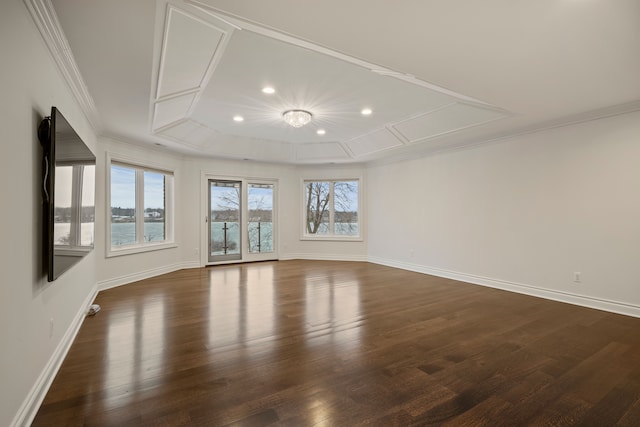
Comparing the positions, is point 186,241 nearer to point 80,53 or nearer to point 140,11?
point 80,53

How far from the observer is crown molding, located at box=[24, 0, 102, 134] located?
181 centimetres

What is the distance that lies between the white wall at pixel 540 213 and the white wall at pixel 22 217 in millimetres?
5562

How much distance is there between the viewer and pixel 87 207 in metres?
2.98

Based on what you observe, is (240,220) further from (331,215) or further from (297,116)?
(297,116)

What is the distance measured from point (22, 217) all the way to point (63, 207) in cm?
57

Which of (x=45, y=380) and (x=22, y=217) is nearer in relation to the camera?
(x=22, y=217)

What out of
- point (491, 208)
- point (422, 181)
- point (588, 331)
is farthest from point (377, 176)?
point (588, 331)

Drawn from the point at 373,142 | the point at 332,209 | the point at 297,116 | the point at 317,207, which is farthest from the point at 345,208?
the point at 297,116

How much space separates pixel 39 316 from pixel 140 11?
2.11 metres

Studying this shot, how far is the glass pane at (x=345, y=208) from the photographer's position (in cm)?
781

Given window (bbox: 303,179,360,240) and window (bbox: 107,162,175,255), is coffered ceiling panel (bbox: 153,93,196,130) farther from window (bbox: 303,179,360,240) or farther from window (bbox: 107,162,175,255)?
window (bbox: 303,179,360,240)

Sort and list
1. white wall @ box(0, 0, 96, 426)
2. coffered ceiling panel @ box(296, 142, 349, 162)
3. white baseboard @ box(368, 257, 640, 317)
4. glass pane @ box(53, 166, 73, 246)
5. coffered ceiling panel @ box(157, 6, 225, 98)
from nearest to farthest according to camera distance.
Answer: white wall @ box(0, 0, 96, 426), glass pane @ box(53, 166, 73, 246), coffered ceiling panel @ box(157, 6, 225, 98), white baseboard @ box(368, 257, 640, 317), coffered ceiling panel @ box(296, 142, 349, 162)

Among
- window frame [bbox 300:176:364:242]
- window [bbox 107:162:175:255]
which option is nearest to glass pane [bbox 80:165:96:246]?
window [bbox 107:162:175:255]

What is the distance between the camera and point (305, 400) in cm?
193
